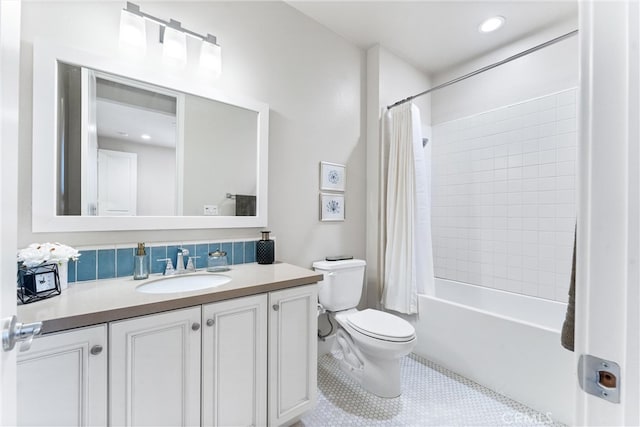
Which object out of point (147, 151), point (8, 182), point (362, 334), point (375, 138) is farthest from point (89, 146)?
point (375, 138)

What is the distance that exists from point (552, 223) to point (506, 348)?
108cm

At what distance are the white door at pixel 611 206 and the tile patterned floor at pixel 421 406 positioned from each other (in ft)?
4.62

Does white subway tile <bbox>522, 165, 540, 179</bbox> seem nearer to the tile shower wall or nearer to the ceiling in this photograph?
the tile shower wall

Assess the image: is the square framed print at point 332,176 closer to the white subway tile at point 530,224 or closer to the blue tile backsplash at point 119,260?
the blue tile backsplash at point 119,260

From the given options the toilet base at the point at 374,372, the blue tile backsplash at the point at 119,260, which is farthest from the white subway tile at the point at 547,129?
the blue tile backsplash at the point at 119,260

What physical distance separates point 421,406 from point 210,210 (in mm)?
1701

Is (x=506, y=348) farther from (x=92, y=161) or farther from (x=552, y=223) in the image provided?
(x=92, y=161)

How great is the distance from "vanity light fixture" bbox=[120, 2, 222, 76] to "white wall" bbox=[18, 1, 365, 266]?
5 cm

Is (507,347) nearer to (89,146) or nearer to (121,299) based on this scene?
(121,299)

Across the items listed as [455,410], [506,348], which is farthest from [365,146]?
[455,410]

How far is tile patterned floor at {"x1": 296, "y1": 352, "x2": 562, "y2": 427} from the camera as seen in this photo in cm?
Result: 152

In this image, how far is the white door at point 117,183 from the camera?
1.32 m

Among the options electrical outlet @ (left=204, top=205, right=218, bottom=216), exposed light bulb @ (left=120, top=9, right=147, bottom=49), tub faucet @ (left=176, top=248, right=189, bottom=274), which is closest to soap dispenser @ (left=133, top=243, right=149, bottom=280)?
tub faucet @ (left=176, top=248, right=189, bottom=274)

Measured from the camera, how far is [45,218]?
1.17m
